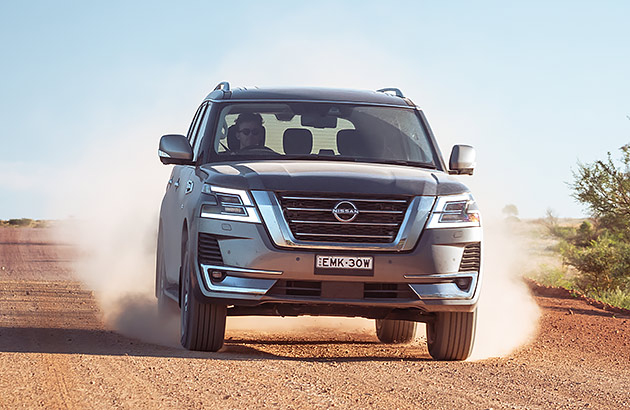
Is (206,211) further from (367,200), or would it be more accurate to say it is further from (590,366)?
(590,366)

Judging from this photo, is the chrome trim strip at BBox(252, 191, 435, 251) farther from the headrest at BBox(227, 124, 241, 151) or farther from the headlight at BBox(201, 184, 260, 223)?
the headrest at BBox(227, 124, 241, 151)

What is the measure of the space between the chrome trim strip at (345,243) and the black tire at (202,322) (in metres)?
0.75

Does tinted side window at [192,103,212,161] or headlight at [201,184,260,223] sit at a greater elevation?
tinted side window at [192,103,212,161]

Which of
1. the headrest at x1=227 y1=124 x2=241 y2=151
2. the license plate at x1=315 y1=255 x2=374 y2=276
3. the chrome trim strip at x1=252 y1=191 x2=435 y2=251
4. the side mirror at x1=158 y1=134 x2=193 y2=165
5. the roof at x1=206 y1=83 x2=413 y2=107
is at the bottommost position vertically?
the license plate at x1=315 y1=255 x2=374 y2=276

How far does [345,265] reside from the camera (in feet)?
26.6

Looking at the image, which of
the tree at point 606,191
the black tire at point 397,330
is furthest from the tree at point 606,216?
the black tire at point 397,330

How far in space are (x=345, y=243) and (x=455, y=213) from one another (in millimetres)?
860

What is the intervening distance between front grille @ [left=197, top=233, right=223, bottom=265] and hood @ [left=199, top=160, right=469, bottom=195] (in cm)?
40

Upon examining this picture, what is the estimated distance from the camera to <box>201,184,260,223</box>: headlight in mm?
8086

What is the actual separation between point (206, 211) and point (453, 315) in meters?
1.99

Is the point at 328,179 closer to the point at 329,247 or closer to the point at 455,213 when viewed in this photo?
the point at 329,247

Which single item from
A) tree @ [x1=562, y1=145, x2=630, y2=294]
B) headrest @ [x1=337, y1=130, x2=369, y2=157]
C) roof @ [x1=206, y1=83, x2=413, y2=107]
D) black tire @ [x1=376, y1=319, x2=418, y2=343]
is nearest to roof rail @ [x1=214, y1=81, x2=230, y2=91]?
roof @ [x1=206, y1=83, x2=413, y2=107]

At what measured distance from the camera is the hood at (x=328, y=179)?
8148 mm

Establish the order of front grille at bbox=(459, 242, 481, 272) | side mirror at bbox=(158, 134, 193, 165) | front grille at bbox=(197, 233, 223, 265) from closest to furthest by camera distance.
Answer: front grille at bbox=(197, 233, 223, 265), front grille at bbox=(459, 242, 481, 272), side mirror at bbox=(158, 134, 193, 165)
